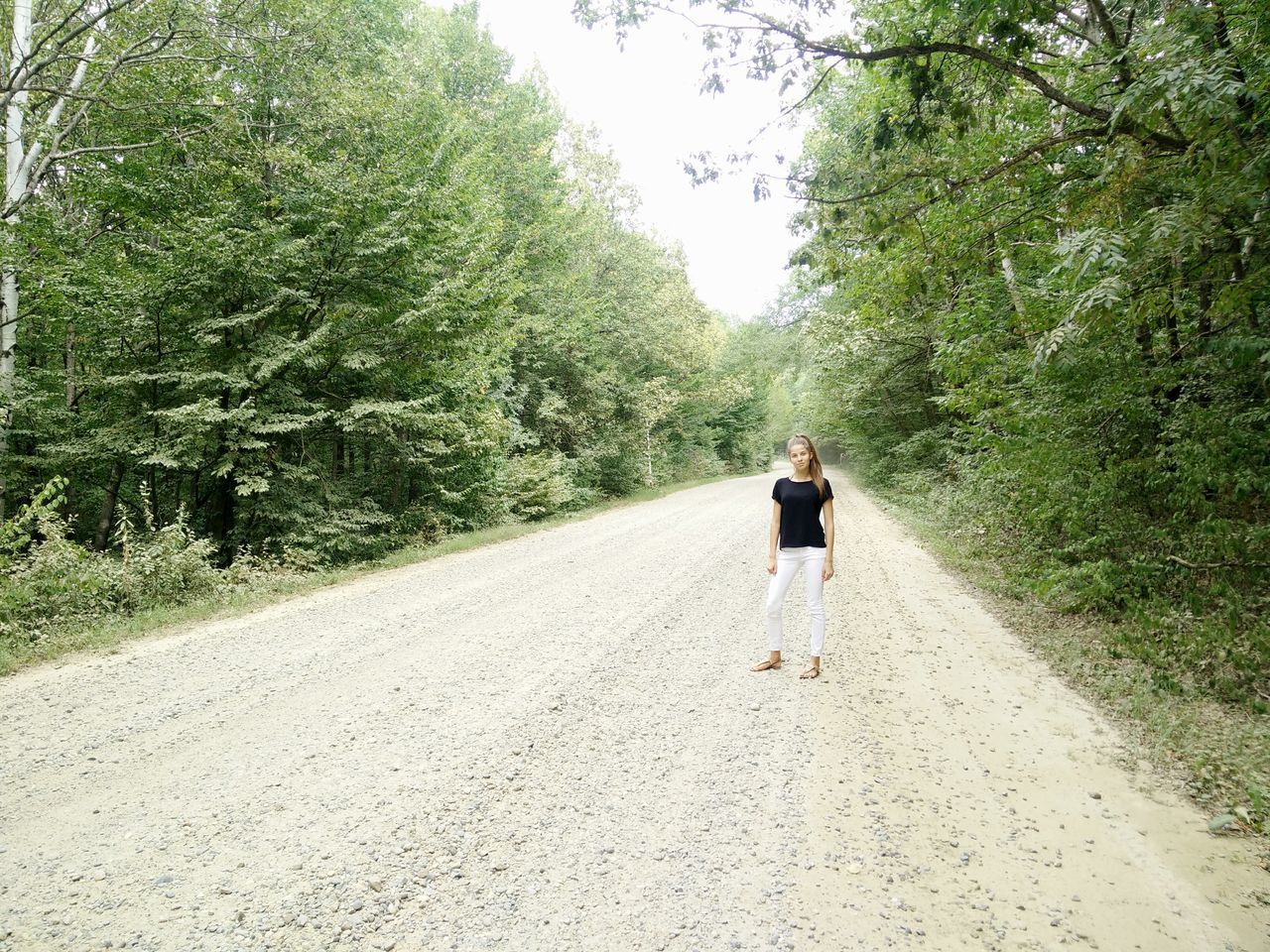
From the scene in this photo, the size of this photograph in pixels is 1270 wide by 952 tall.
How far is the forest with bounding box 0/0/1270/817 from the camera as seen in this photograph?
4.11 m

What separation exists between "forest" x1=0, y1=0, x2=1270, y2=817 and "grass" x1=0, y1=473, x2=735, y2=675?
0.80 ft

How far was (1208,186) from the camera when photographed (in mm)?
3373

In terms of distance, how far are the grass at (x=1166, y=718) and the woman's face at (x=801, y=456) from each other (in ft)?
8.41

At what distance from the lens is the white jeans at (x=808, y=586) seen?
4.68 metres

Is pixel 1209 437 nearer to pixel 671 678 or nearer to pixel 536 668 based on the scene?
pixel 671 678

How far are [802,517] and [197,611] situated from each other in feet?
21.0

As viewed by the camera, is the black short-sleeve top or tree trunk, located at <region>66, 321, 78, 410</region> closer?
the black short-sleeve top

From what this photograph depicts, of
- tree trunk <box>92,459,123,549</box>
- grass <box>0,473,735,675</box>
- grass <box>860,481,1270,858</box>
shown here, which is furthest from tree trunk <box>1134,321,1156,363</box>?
tree trunk <box>92,459,123,549</box>

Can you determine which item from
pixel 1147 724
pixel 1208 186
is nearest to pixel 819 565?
pixel 1147 724

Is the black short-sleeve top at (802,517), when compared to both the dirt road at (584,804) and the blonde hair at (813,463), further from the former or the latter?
the dirt road at (584,804)

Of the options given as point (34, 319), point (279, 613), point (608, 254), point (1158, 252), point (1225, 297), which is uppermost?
point (608, 254)

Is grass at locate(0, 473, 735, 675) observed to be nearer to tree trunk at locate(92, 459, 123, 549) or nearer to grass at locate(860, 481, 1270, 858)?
tree trunk at locate(92, 459, 123, 549)

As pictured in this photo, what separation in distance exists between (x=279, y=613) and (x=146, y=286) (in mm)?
5495

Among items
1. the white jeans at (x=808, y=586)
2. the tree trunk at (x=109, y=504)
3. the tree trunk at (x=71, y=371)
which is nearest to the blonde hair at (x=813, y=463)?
the white jeans at (x=808, y=586)
